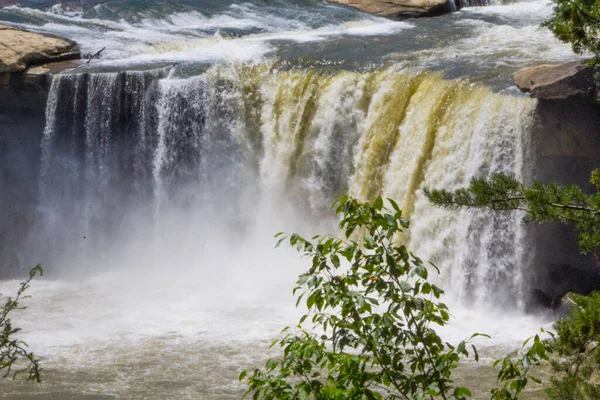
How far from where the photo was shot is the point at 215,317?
36.5 feet

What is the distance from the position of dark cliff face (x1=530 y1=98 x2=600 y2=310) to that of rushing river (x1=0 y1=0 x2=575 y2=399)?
216 mm

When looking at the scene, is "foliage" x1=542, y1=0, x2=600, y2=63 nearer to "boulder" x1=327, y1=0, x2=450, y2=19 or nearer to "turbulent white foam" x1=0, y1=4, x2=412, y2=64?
"turbulent white foam" x1=0, y1=4, x2=412, y2=64

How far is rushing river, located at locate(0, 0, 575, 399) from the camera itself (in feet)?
36.7

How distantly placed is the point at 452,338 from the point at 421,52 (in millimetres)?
5724

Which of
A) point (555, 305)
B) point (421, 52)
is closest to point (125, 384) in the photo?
point (555, 305)

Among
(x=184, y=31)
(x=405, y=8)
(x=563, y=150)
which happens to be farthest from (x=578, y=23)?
(x=405, y=8)

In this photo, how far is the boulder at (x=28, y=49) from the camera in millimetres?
14008

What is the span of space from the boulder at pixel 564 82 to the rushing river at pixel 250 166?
12.4 inches

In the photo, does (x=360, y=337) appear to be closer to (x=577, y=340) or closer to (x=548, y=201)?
(x=577, y=340)

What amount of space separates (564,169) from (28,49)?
8.52 m

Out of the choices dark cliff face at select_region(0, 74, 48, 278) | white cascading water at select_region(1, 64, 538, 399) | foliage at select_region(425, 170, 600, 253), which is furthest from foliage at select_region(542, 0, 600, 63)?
dark cliff face at select_region(0, 74, 48, 278)

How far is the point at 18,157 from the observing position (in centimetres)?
1445

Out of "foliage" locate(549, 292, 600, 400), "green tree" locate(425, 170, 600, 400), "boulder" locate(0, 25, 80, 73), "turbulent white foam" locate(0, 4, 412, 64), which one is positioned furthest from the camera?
"turbulent white foam" locate(0, 4, 412, 64)

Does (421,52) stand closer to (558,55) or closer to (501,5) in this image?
(558,55)
